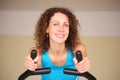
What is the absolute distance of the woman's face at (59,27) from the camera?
1.40 m

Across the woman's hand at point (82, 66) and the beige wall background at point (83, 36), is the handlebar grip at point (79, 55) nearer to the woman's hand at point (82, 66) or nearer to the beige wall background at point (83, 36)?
the woman's hand at point (82, 66)

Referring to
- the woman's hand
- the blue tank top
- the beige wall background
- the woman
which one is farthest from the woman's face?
the beige wall background

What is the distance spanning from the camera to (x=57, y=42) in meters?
1.48

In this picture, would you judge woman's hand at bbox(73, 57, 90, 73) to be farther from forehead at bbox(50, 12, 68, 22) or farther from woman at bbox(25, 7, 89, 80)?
forehead at bbox(50, 12, 68, 22)

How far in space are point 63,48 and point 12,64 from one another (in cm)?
132

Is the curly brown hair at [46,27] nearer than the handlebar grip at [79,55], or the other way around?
the handlebar grip at [79,55]

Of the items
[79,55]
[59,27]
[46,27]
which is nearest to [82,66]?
[79,55]

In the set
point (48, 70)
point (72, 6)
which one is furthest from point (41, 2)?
point (48, 70)

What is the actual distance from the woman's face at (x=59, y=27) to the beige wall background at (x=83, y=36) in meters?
1.23

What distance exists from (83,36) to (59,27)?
1.37m

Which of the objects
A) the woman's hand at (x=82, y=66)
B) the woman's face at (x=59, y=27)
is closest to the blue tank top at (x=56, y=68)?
the woman's face at (x=59, y=27)

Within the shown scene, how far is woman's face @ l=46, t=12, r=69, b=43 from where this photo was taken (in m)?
1.40

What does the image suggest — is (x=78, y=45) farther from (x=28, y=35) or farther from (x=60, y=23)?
(x=28, y=35)

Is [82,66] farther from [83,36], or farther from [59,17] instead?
[83,36]
